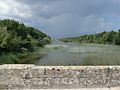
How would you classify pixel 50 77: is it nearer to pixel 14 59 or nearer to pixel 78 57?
pixel 14 59

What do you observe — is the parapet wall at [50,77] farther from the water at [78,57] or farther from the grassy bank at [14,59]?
the grassy bank at [14,59]

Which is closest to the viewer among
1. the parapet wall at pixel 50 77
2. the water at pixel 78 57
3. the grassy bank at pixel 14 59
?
the parapet wall at pixel 50 77

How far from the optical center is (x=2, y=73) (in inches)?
369

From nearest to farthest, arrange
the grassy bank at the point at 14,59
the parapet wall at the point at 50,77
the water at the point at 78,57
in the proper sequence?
the parapet wall at the point at 50,77
the water at the point at 78,57
the grassy bank at the point at 14,59

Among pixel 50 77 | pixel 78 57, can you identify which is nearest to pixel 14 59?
pixel 78 57

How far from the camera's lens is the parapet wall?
9320mm

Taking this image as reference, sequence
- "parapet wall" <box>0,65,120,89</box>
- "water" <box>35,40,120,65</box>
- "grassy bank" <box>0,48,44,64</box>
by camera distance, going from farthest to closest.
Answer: "grassy bank" <box>0,48,44,64</box> < "water" <box>35,40,120,65</box> < "parapet wall" <box>0,65,120,89</box>

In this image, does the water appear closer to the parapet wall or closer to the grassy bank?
Result: the grassy bank

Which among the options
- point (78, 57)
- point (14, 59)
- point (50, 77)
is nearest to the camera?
point (50, 77)

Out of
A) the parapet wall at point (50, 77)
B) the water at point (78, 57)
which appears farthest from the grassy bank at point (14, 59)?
the parapet wall at point (50, 77)

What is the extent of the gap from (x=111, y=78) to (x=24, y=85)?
2.79 meters

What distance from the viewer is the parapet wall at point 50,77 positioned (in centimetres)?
932

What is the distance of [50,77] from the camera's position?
9.33m

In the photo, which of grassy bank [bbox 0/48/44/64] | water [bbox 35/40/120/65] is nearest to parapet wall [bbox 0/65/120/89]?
water [bbox 35/40/120/65]
